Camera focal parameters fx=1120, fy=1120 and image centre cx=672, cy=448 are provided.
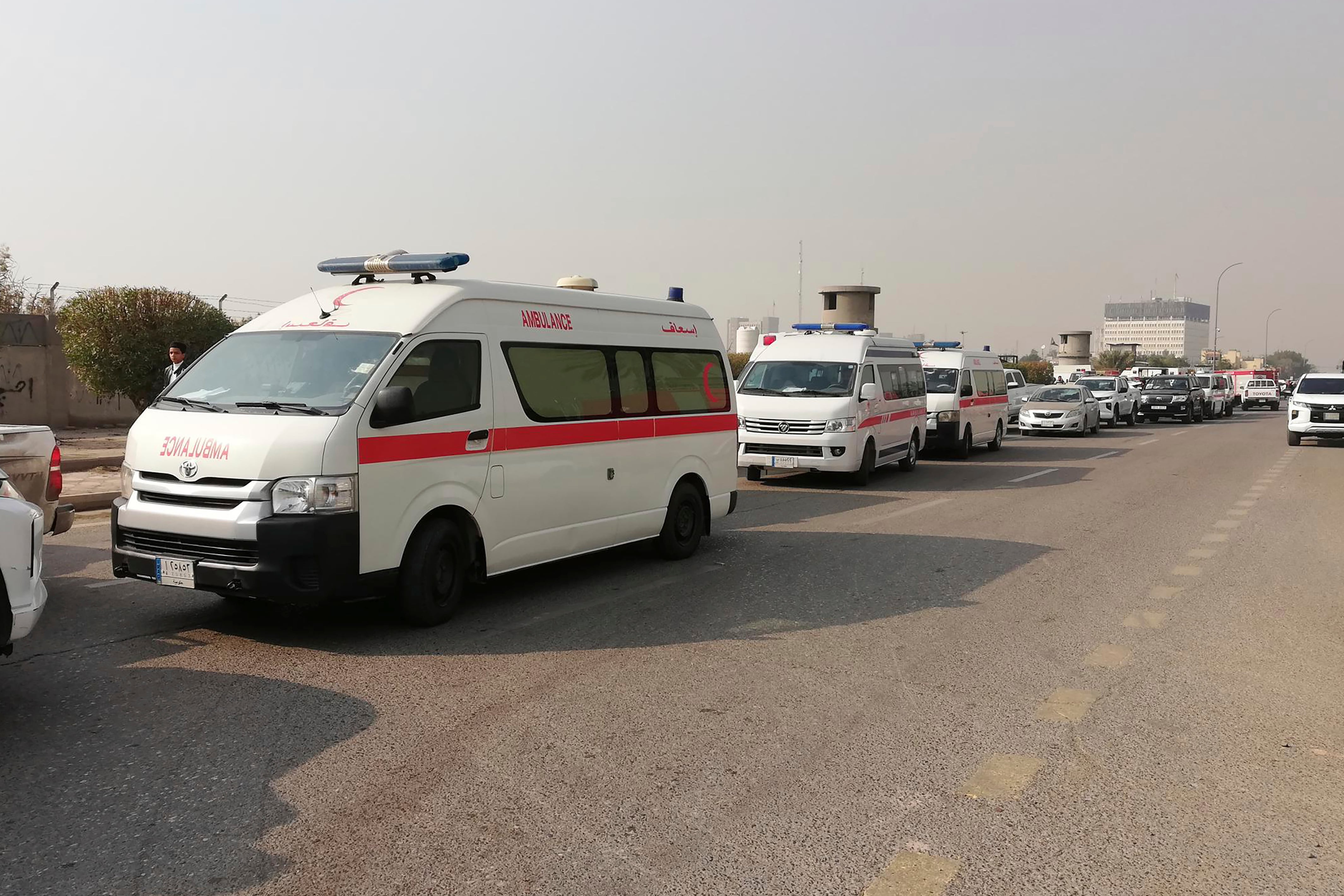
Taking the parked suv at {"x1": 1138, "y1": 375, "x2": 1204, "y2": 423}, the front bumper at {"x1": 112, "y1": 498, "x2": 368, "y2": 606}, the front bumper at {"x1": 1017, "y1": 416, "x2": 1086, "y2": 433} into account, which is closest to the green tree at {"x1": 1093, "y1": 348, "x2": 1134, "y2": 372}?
the parked suv at {"x1": 1138, "y1": 375, "x2": 1204, "y2": 423}

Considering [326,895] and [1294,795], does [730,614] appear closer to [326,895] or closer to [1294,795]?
[1294,795]

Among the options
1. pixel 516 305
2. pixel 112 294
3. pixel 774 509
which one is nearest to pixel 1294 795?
pixel 516 305

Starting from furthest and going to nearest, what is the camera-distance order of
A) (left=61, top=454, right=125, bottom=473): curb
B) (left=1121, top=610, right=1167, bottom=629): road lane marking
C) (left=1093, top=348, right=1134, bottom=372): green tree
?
(left=1093, top=348, right=1134, bottom=372): green tree
(left=61, top=454, right=125, bottom=473): curb
(left=1121, top=610, right=1167, bottom=629): road lane marking

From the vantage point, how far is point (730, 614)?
297 inches

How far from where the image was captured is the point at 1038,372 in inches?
2810

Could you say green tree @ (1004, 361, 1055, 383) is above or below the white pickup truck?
above

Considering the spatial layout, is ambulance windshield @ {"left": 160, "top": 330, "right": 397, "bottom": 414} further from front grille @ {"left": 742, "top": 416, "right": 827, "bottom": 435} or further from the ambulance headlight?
front grille @ {"left": 742, "top": 416, "right": 827, "bottom": 435}

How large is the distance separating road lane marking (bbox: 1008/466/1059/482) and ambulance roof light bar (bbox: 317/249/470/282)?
11.9 m

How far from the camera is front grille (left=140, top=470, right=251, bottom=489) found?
6270 millimetres

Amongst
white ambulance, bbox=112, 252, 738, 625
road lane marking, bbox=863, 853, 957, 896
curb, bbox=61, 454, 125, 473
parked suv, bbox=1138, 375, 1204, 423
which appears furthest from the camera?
parked suv, bbox=1138, 375, 1204, 423

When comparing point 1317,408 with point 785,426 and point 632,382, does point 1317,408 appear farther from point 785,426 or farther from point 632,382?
point 632,382

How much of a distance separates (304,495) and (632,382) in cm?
333

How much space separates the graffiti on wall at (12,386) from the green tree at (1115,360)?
302 ft

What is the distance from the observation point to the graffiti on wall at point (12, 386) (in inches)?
887
